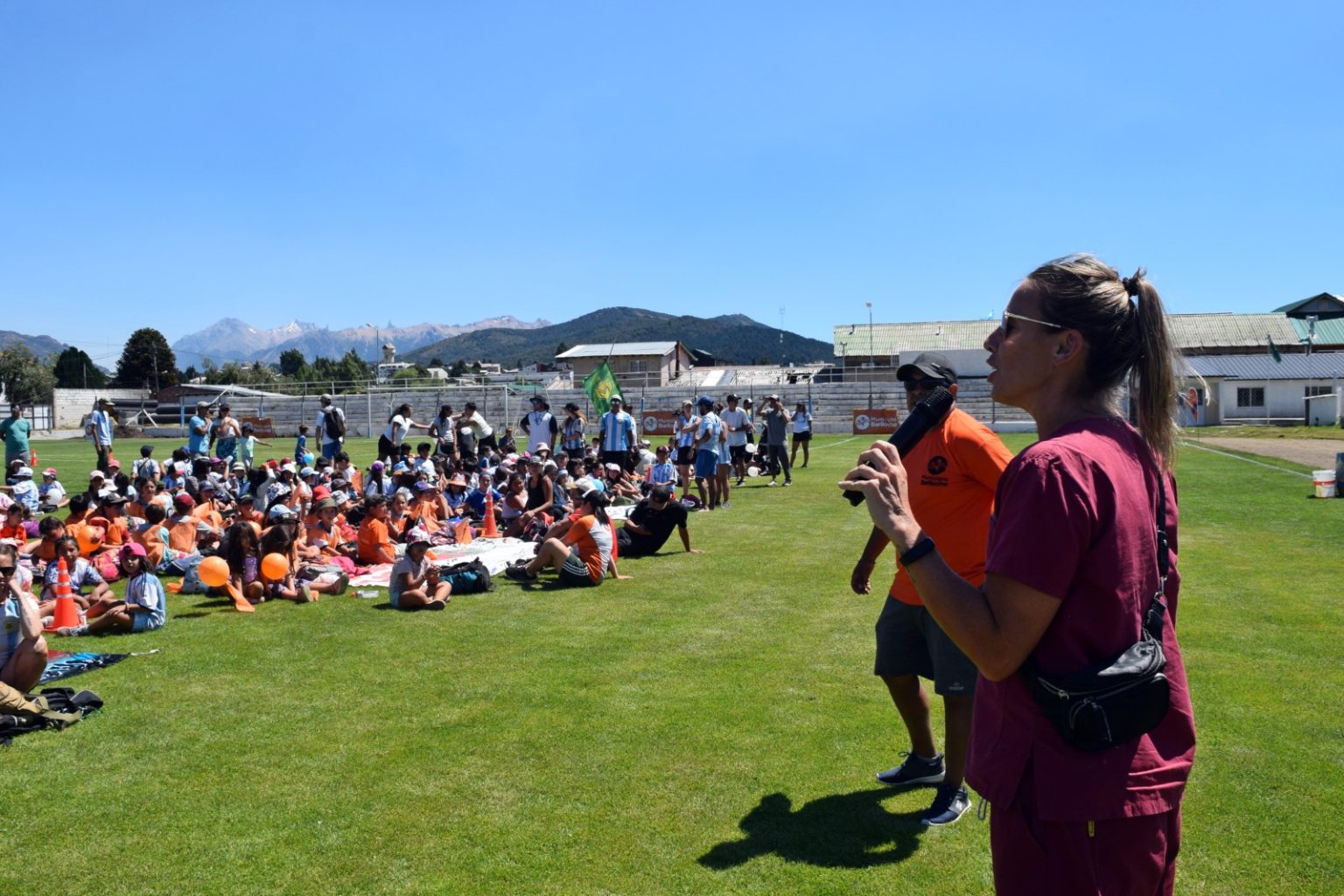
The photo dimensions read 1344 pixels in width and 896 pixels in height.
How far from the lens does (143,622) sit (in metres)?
8.34

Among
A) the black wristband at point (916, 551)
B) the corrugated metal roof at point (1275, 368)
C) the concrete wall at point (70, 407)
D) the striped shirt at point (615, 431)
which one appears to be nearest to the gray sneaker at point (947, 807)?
the black wristband at point (916, 551)

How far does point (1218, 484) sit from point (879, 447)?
19660mm

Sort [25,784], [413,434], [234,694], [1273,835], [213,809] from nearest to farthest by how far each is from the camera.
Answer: [1273,835] < [213,809] < [25,784] < [234,694] < [413,434]

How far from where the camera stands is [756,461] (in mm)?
23094

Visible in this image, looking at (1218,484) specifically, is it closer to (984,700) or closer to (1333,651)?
(1333,651)

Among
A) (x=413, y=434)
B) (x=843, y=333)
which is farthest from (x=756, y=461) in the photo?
(x=843, y=333)

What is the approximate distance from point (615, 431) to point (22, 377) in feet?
255

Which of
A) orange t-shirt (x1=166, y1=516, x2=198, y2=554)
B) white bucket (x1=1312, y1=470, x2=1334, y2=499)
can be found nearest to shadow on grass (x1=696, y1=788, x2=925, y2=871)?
orange t-shirt (x1=166, y1=516, x2=198, y2=554)

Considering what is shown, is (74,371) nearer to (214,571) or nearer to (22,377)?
(22,377)

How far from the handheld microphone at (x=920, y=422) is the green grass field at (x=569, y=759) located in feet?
7.25

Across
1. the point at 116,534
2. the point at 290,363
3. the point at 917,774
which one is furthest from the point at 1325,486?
the point at 290,363

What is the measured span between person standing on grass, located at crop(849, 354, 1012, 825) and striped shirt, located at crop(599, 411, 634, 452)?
43.9 ft

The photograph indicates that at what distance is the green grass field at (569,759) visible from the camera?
13.5 feet

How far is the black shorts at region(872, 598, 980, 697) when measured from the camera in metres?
4.31
